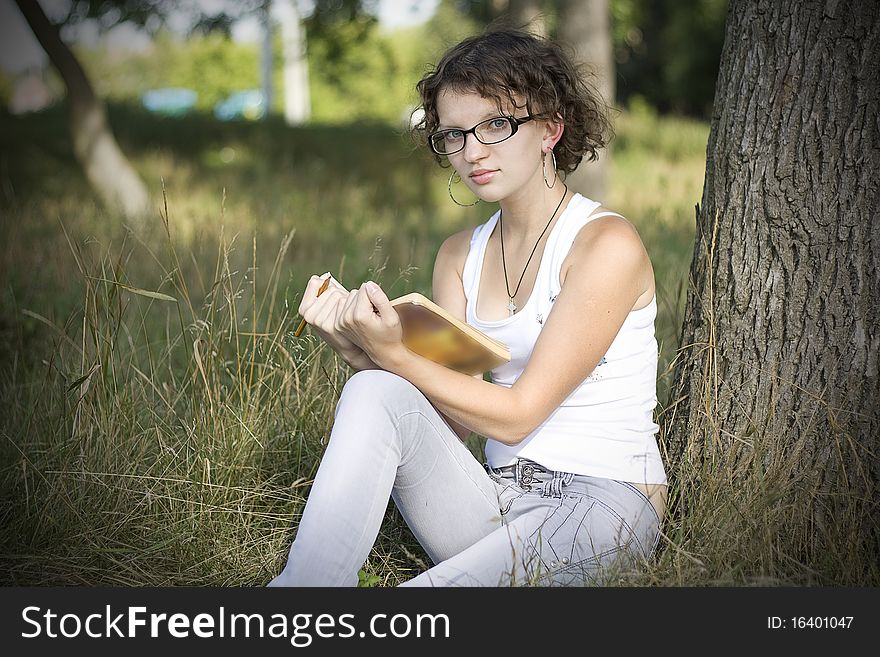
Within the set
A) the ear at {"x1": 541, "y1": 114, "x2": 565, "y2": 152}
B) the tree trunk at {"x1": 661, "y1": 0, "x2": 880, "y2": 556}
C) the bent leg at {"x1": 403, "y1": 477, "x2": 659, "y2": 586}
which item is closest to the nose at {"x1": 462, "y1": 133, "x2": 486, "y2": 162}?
the ear at {"x1": 541, "y1": 114, "x2": 565, "y2": 152}

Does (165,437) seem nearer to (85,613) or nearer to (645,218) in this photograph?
(85,613)

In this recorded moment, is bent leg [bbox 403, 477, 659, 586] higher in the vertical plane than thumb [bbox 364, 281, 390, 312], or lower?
lower

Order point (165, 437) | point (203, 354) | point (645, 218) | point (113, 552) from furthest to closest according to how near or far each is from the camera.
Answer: point (645, 218), point (203, 354), point (165, 437), point (113, 552)

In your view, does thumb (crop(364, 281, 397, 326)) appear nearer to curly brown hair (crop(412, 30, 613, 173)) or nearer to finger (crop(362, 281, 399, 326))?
finger (crop(362, 281, 399, 326))

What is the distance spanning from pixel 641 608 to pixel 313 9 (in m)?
9.23

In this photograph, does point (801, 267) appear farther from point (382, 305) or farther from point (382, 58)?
point (382, 58)

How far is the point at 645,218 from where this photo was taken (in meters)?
7.06

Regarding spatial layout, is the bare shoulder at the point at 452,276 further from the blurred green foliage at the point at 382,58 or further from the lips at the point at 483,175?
the blurred green foliage at the point at 382,58

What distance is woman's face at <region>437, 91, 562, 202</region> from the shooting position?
97.0 inches

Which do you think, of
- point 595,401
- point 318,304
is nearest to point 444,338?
point 318,304

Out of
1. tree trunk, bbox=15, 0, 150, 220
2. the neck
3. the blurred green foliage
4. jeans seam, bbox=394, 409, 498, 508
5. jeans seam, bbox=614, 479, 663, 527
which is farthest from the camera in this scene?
the blurred green foliage

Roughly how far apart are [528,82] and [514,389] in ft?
2.69

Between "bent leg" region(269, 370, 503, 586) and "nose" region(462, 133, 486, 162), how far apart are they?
0.61 metres

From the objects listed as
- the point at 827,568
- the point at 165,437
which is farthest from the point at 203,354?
the point at 827,568
